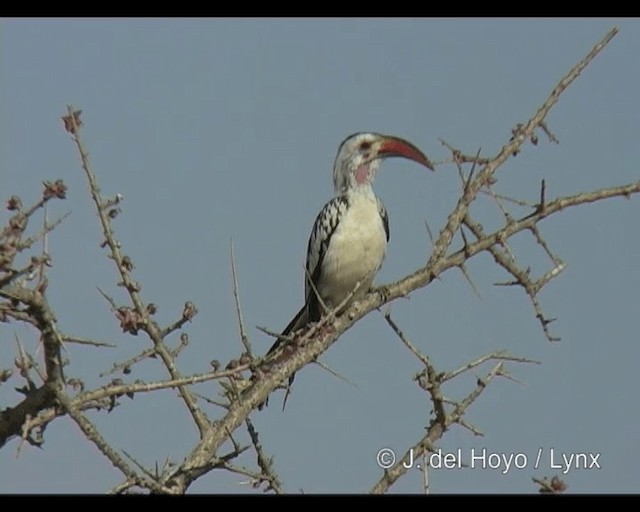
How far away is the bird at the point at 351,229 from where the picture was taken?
831 cm

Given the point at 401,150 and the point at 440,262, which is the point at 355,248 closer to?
the point at 401,150

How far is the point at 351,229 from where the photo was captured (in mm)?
8328

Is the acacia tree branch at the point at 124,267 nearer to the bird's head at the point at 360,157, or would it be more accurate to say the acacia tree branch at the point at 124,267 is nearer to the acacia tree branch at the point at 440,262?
the acacia tree branch at the point at 440,262

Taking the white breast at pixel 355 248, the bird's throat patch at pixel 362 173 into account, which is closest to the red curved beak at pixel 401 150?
the bird's throat patch at pixel 362 173

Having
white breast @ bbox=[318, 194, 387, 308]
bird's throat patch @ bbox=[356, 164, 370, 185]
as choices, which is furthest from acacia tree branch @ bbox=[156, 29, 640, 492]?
bird's throat patch @ bbox=[356, 164, 370, 185]

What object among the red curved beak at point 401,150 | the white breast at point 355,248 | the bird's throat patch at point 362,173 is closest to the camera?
the red curved beak at point 401,150

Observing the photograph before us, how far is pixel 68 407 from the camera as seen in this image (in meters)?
3.62

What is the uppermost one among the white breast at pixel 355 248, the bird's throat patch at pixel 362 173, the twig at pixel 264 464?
the bird's throat patch at pixel 362 173

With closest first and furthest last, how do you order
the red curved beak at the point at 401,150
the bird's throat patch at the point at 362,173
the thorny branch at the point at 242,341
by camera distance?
the thorny branch at the point at 242,341 → the red curved beak at the point at 401,150 → the bird's throat patch at the point at 362,173

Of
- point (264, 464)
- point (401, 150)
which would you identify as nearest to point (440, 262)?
point (264, 464)

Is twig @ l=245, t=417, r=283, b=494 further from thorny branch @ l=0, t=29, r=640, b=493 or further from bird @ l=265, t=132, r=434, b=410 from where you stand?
bird @ l=265, t=132, r=434, b=410

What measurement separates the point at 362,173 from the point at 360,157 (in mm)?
111

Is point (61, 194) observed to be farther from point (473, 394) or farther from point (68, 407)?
point (473, 394)
